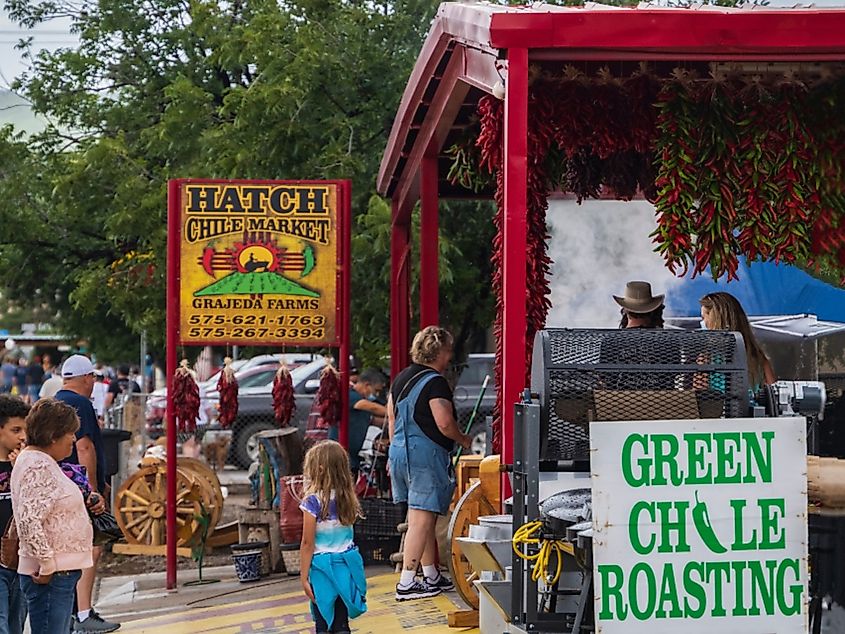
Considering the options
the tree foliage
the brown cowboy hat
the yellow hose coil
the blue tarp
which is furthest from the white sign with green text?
the tree foliage

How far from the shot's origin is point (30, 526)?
20.2 feet

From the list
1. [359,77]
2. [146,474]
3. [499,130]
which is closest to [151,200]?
[359,77]

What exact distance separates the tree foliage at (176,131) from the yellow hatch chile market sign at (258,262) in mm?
4141

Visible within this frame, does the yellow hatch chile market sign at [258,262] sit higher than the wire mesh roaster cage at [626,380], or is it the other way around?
the yellow hatch chile market sign at [258,262]

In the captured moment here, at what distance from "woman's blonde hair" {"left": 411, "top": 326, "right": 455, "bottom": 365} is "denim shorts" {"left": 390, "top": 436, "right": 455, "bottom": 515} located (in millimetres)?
528

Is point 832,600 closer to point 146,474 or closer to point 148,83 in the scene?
point 146,474

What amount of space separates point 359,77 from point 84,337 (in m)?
10.4

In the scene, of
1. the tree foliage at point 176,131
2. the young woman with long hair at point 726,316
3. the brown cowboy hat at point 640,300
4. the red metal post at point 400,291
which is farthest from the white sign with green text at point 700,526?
the tree foliage at point 176,131

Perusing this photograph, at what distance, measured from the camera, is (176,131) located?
1730 cm

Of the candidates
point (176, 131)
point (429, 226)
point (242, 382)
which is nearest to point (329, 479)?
point (429, 226)

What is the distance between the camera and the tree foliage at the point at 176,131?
52.0 ft

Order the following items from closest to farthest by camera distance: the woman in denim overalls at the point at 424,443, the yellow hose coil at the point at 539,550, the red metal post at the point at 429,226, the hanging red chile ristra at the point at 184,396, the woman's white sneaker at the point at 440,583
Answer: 1. the yellow hose coil at the point at 539,550
2. the woman in denim overalls at the point at 424,443
3. the woman's white sneaker at the point at 440,583
4. the red metal post at the point at 429,226
5. the hanging red chile ristra at the point at 184,396

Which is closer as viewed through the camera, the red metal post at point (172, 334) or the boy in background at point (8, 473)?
the boy in background at point (8, 473)

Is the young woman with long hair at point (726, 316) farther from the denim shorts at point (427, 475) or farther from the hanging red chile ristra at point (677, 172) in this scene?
the denim shorts at point (427, 475)
